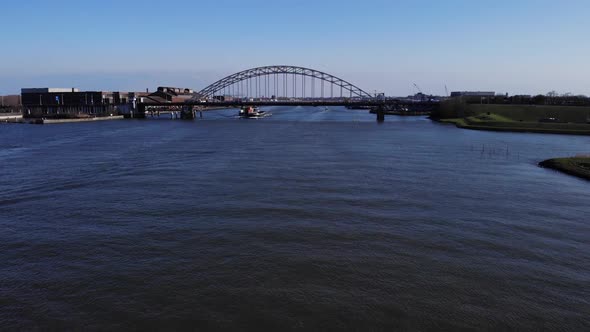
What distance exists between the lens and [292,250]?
15594mm

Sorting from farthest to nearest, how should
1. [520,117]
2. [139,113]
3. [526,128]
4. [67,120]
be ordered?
[139,113], [67,120], [520,117], [526,128]

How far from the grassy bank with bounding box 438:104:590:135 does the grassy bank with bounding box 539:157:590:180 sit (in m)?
37.1

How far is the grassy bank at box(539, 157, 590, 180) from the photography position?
1227 inches

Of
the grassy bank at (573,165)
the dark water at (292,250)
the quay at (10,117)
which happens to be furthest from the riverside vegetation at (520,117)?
the quay at (10,117)

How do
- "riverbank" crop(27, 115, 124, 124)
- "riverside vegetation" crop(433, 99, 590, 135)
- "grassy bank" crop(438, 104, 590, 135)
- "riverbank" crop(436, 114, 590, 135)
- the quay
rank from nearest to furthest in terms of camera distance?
"riverbank" crop(436, 114, 590, 135) < "grassy bank" crop(438, 104, 590, 135) < "riverside vegetation" crop(433, 99, 590, 135) < "riverbank" crop(27, 115, 124, 124) < the quay

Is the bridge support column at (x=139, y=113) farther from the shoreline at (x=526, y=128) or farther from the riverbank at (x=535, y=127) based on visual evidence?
the shoreline at (x=526, y=128)

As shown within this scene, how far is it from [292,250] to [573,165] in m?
28.1

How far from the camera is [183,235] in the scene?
1708 cm

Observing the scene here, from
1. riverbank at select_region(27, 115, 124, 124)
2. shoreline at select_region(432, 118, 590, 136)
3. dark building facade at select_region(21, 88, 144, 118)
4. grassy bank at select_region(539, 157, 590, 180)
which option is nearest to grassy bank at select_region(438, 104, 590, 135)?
shoreline at select_region(432, 118, 590, 136)

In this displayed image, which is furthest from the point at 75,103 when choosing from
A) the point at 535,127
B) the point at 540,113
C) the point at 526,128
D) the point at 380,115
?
the point at 540,113

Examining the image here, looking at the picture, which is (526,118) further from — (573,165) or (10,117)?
(10,117)

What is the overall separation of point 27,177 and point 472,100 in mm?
121617

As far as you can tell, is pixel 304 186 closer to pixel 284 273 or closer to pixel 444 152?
pixel 284 273

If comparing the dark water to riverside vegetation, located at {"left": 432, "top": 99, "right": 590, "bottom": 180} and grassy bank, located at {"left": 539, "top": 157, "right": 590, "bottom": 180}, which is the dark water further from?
riverside vegetation, located at {"left": 432, "top": 99, "right": 590, "bottom": 180}
